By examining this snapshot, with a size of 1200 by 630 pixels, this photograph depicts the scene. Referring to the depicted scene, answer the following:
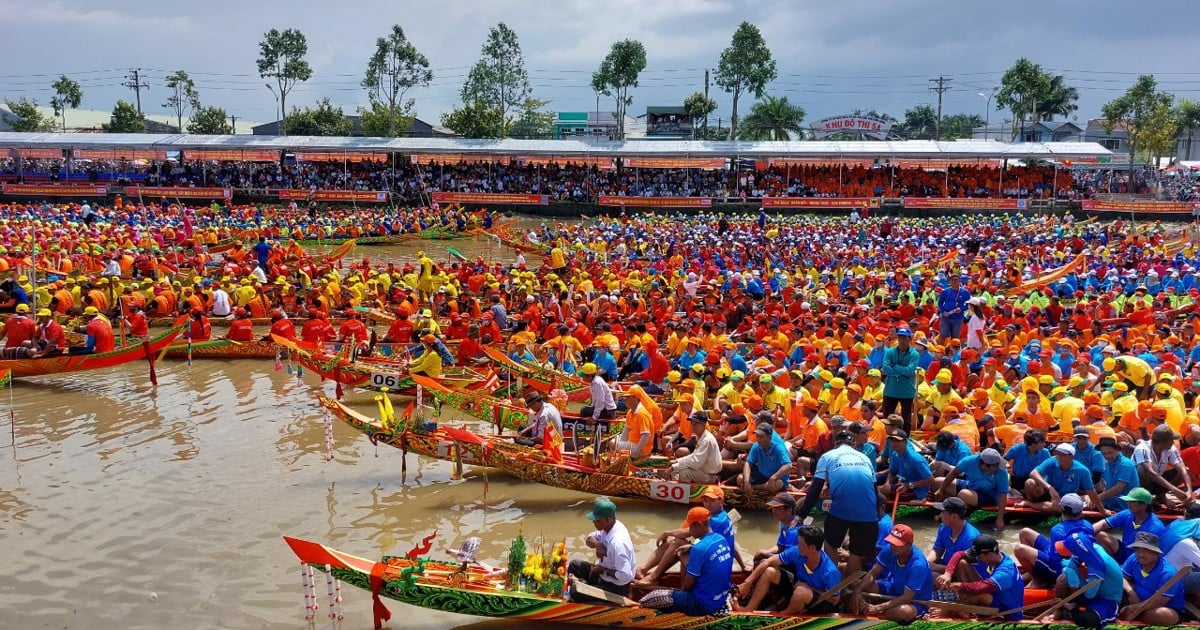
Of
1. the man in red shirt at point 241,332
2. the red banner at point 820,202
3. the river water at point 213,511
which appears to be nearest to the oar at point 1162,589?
the river water at point 213,511

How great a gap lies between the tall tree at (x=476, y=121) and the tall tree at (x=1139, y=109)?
1631 inches

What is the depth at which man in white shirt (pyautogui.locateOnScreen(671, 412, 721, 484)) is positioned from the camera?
32.1 feet

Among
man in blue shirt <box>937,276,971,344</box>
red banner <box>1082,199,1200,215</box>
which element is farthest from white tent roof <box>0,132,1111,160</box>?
man in blue shirt <box>937,276,971,344</box>

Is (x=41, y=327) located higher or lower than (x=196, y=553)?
higher

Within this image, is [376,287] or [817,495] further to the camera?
[376,287]

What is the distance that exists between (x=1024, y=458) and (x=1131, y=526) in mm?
2528

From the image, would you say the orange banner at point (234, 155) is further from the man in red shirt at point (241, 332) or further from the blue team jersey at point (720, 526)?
the blue team jersey at point (720, 526)

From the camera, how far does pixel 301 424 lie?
14.0 m

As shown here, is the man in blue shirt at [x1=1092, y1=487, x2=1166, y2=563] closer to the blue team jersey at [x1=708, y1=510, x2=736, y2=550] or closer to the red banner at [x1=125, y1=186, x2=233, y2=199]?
the blue team jersey at [x1=708, y1=510, x2=736, y2=550]

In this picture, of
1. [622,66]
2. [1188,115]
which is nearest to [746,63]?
[622,66]

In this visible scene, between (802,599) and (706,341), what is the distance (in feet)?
25.6

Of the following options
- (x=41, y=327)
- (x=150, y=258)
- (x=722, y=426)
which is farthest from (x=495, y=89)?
(x=722, y=426)

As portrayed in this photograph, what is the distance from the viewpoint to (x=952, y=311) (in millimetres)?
16094

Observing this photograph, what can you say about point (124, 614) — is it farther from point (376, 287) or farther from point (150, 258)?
point (150, 258)
